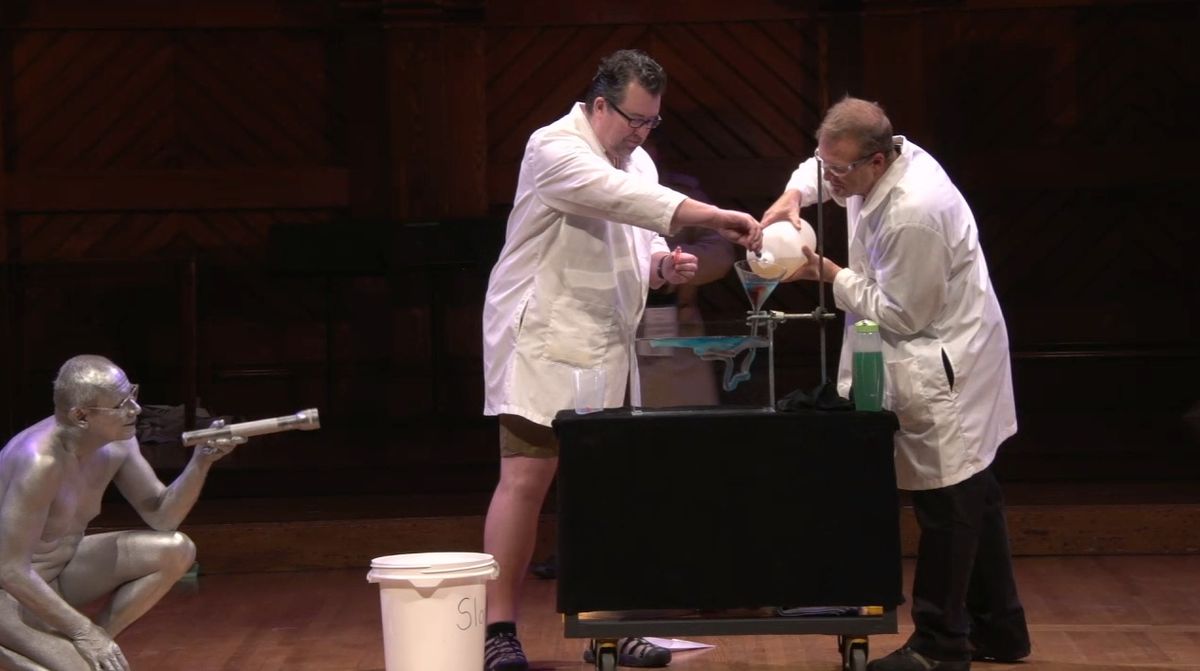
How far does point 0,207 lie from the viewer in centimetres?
829

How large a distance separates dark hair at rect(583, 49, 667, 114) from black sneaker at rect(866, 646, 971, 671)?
144cm

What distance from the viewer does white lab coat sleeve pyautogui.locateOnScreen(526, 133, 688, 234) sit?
3.61 m

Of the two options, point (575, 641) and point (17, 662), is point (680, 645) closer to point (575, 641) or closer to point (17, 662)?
point (575, 641)

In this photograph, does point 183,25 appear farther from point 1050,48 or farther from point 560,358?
point 560,358

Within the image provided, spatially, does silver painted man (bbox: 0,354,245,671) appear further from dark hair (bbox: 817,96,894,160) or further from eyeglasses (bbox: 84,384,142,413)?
dark hair (bbox: 817,96,894,160)

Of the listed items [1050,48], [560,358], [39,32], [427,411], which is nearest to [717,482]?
[560,358]

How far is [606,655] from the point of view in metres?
3.55

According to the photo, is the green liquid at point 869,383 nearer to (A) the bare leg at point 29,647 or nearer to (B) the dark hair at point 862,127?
(B) the dark hair at point 862,127

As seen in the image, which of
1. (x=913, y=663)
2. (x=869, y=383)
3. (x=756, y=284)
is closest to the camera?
(x=869, y=383)

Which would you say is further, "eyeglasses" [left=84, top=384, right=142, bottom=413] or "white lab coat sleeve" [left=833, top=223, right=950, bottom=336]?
"white lab coat sleeve" [left=833, top=223, right=950, bottom=336]

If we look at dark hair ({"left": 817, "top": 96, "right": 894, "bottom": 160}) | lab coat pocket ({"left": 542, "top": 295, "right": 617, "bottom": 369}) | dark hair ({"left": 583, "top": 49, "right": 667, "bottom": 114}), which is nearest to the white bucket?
lab coat pocket ({"left": 542, "top": 295, "right": 617, "bottom": 369})

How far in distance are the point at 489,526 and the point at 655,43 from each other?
5.06 m

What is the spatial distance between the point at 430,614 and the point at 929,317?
51.4 inches

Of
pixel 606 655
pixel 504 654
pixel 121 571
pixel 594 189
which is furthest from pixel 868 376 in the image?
pixel 121 571
